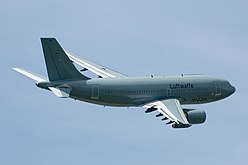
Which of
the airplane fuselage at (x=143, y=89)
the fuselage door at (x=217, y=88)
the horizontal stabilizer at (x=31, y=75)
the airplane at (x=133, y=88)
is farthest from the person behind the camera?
the fuselage door at (x=217, y=88)

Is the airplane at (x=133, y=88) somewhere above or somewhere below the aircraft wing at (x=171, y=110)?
above

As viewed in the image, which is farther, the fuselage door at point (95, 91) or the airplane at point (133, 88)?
the fuselage door at point (95, 91)

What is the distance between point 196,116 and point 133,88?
49.5 feet

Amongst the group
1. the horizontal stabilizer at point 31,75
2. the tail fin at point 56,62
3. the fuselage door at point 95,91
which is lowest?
the fuselage door at point 95,91

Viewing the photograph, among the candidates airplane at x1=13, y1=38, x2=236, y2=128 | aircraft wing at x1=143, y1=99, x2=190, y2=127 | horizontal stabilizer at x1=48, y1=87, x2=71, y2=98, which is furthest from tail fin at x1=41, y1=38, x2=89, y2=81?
aircraft wing at x1=143, y1=99, x2=190, y2=127

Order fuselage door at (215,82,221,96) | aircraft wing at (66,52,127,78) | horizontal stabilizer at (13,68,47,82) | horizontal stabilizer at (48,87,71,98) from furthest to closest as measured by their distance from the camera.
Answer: aircraft wing at (66,52,127,78) < fuselage door at (215,82,221,96) < horizontal stabilizer at (13,68,47,82) < horizontal stabilizer at (48,87,71,98)

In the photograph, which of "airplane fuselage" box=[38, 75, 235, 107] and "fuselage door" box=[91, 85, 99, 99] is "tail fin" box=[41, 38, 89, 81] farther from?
"fuselage door" box=[91, 85, 99, 99]

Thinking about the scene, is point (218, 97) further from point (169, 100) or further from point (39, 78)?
point (39, 78)

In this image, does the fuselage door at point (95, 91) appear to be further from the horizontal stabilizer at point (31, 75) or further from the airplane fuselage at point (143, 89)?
the horizontal stabilizer at point (31, 75)

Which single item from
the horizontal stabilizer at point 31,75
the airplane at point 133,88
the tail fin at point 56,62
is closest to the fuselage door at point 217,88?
the airplane at point 133,88

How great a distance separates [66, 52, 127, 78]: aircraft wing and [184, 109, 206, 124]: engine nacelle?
24.4 metres

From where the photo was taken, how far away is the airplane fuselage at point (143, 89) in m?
154

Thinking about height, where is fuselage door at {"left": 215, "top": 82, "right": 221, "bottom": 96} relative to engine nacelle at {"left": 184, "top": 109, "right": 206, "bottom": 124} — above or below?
above

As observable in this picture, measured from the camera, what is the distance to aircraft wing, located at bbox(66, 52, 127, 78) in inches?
6595
